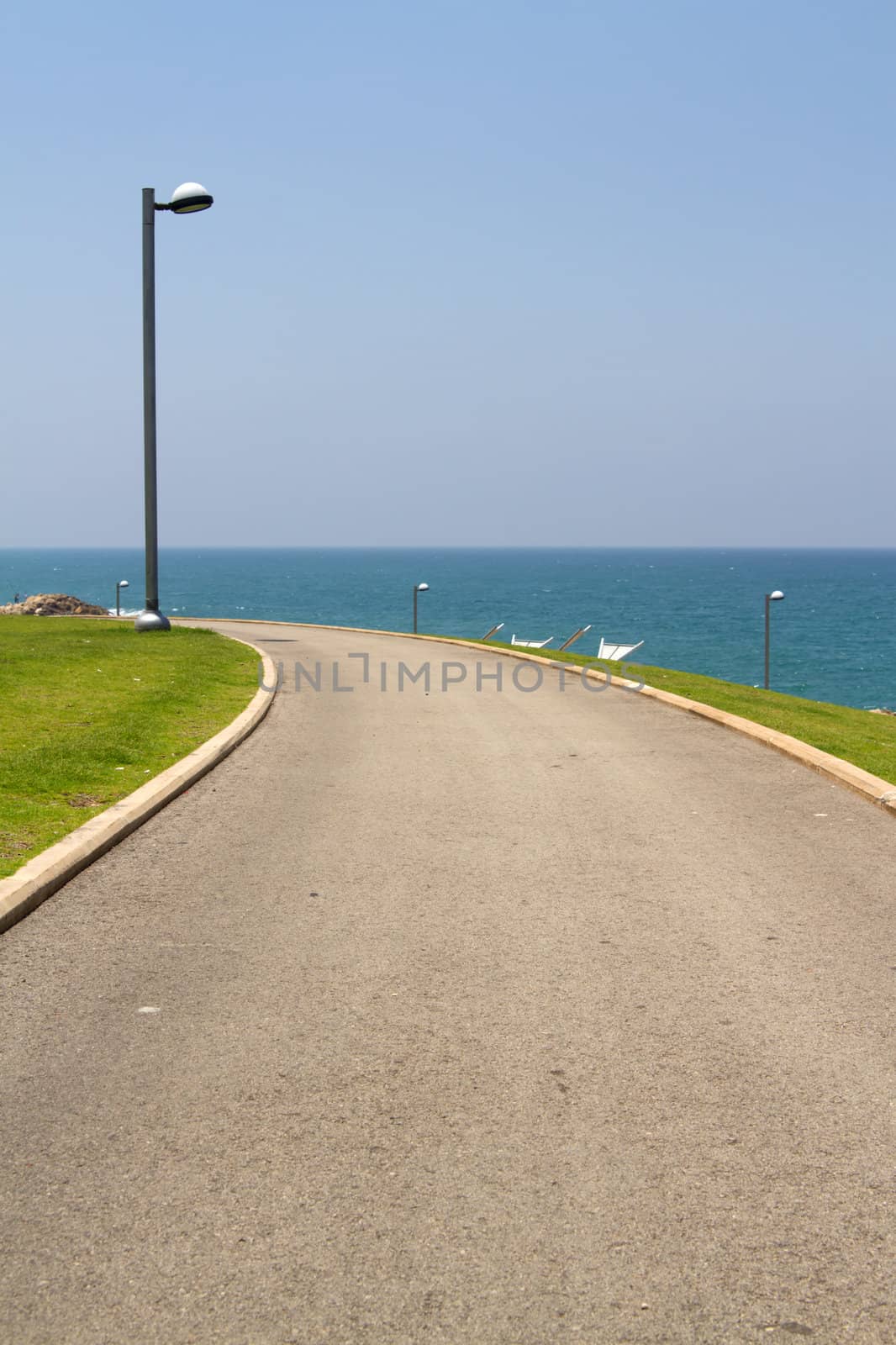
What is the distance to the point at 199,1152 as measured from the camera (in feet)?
12.9

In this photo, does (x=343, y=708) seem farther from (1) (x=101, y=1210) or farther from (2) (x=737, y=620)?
(2) (x=737, y=620)

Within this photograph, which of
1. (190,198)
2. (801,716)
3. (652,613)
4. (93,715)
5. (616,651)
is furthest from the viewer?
(652,613)

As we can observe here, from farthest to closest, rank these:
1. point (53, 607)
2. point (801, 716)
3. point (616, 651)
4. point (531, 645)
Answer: point (53, 607)
point (616, 651)
point (531, 645)
point (801, 716)

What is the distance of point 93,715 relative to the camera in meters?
13.2

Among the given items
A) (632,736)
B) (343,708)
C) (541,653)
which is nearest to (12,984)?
(632,736)

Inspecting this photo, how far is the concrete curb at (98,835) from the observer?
21.5 ft

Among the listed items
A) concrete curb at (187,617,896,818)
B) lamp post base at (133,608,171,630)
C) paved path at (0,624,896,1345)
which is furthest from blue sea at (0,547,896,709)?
paved path at (0,624,896,1345)

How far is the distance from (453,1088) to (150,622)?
21.9 metres

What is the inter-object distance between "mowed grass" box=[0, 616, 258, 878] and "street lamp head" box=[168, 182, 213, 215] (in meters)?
7.95

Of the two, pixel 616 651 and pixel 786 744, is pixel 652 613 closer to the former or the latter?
pixel 616 651

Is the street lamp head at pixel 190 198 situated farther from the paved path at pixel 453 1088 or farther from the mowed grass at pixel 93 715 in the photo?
the paved path at pixel 453 1088

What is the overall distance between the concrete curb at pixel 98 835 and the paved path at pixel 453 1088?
13 cm

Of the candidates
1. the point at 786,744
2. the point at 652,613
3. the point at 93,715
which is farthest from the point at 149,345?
the point at 652,613

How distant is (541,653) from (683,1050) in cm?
2213
